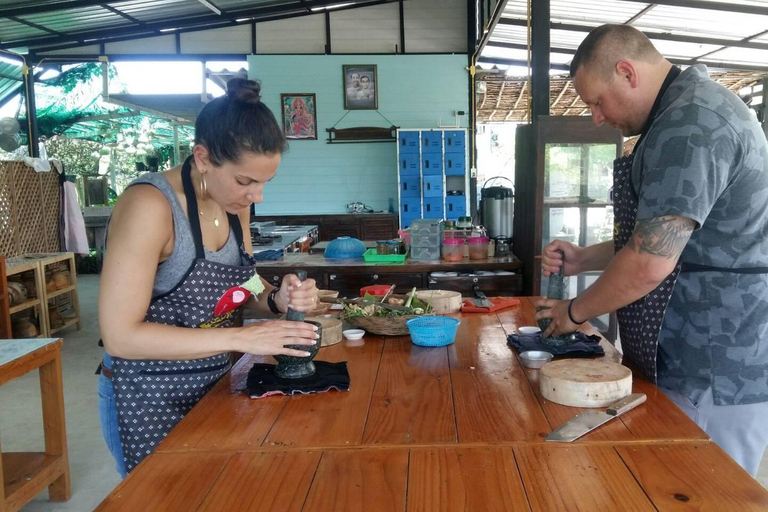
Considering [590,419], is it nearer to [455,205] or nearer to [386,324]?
[386,324]

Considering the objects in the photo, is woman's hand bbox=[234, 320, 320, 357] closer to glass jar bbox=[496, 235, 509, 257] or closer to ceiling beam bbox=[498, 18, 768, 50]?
glass jar bbox=[496, 235, 509, 257]

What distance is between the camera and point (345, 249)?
4.40m

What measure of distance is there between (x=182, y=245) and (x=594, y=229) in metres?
3.38

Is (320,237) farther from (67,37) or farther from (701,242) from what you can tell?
(701,242)

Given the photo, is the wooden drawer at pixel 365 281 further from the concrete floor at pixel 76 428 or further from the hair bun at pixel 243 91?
the hair bun at pixel 243 91

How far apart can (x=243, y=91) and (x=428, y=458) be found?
1.01 meters

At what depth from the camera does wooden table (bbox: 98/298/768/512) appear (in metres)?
1.08

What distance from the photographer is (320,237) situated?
30.6 ft

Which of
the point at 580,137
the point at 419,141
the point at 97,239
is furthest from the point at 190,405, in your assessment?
the point at 97,239

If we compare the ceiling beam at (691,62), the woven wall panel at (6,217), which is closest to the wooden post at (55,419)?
the woven wall panel at (6,217)

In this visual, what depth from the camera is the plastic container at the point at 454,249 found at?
4.20 metres

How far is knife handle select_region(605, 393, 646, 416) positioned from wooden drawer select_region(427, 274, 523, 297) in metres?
2.48

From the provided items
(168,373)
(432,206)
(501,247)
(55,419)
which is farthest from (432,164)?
(168,373)

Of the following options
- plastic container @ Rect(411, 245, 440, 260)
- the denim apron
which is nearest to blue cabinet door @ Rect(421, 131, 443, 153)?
plastic container @ Rect(411, 245, 440, 260)
